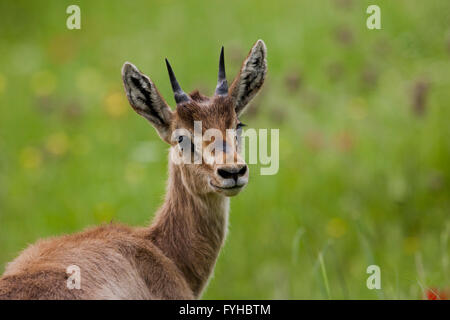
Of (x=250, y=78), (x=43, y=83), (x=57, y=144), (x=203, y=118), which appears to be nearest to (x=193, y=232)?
(x=203, y=118)

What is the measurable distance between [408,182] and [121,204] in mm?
4132

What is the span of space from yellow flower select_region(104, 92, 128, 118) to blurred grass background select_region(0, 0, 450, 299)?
0.08 feet

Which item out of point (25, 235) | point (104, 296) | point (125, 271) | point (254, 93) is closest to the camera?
point (104, 296)

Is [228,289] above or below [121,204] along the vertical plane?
below

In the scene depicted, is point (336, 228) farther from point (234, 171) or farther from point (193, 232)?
point (234, 171)

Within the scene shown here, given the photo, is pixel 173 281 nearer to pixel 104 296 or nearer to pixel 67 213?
pixel 104 296

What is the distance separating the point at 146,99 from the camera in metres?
5.61

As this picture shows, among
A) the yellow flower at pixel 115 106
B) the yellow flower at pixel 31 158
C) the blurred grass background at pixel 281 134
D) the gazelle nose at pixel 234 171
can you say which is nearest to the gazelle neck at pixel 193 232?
the gazelle nose at pixel 234 171

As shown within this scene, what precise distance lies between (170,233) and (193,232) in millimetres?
197

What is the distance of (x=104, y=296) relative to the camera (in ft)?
15.1

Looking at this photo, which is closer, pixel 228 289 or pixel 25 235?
pixel 228 289

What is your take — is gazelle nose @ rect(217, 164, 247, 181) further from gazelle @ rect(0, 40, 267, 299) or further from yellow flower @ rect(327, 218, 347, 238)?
yellow flower @ rect(327, 218, 347, 238)

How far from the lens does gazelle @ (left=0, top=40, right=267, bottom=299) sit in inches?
187
